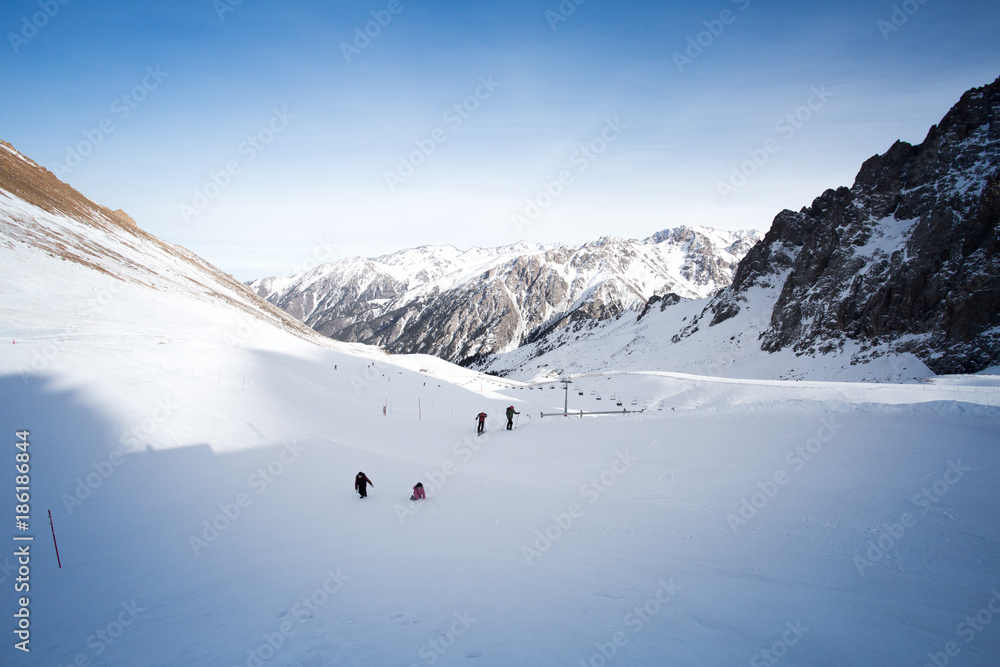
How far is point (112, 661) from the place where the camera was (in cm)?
589

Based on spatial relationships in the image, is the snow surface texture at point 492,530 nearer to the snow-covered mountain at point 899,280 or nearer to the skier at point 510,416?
the skier at point 510,416

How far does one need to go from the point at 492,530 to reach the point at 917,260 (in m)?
61.7

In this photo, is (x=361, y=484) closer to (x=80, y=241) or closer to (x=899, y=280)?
(x=899, y=280)

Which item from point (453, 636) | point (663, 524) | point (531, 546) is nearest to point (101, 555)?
point (453, 636)

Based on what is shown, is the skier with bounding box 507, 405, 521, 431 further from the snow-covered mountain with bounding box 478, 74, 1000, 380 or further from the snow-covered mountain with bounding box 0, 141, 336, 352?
the snow-covered mountain with bounding box 478, 74, 1000, 380

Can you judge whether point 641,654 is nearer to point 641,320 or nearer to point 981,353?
point 981,353

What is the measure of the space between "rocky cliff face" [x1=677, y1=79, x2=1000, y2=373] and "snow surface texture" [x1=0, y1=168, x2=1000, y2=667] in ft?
107

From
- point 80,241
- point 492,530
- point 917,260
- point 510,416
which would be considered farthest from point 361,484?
point 80,241

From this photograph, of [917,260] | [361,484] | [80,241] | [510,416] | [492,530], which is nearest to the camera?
[492,530]

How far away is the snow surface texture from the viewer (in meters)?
6.26

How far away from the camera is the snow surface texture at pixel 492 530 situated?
6.26m

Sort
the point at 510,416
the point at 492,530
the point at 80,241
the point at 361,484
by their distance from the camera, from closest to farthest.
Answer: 1. the point at 492,530
2. the point at 361,484
3. the point at 510,416
4. the point at 80,241

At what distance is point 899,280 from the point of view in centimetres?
4772

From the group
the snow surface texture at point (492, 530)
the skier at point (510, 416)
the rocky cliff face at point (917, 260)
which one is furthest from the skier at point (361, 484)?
the rocky cliff face at point (917, 260)
